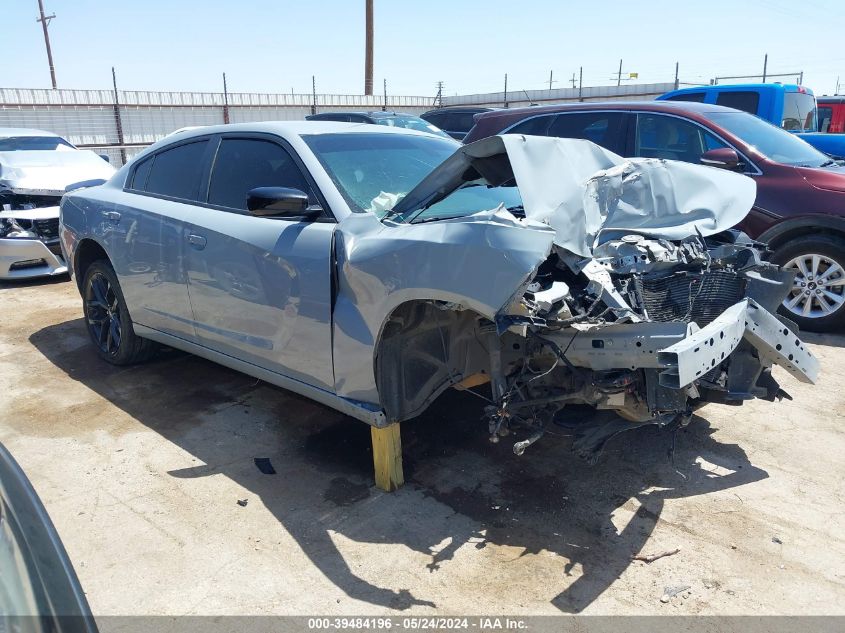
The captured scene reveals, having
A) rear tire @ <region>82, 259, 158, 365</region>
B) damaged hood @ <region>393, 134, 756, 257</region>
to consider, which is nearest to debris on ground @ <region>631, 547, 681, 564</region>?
damaged hood @ <region>393, 134, 756, 257</region>

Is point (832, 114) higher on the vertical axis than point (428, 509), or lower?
higher

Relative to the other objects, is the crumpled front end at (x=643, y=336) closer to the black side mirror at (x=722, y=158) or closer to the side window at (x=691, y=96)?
the black side mirror at (x=722, y=158)

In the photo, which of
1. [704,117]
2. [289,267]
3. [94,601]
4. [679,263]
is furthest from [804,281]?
[94,601]

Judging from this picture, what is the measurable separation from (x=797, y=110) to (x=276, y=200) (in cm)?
928

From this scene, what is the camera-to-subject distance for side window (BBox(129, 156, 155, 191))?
468 centimetres

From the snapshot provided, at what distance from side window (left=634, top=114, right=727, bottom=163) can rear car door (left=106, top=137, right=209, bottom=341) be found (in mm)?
4227

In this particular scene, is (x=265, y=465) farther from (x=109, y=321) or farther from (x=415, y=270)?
(x=109, y=321)

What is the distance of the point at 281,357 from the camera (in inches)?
139

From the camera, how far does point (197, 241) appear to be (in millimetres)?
3900

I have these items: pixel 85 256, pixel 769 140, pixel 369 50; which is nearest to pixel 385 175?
pixel 85 256

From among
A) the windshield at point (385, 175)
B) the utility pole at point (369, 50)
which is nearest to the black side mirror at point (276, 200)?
the windshield at point (385, 175)

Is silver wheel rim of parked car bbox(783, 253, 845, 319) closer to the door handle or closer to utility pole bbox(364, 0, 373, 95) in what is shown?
the door handle

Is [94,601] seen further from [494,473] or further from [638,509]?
[638,509]

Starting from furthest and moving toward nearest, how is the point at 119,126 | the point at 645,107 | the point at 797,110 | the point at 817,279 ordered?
the point at 119,126
the point at 797,110
the point at 645,107
the point at 817,279
